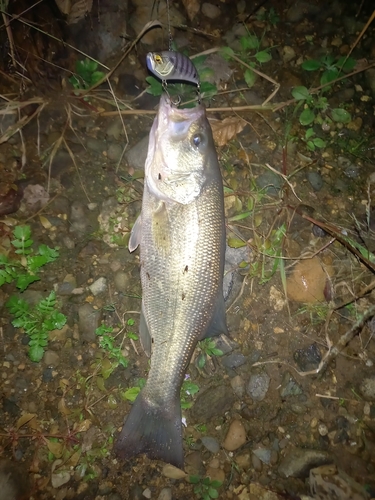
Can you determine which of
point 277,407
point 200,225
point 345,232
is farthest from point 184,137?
point 277,407

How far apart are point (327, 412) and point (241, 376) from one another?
2.88 feet

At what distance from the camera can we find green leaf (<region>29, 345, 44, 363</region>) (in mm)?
3020

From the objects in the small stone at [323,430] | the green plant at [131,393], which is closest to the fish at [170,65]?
the green plant at [131,393]

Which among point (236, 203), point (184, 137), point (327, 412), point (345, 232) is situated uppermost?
point (184, 137)

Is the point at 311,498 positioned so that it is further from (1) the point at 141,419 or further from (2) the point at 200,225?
(2) the point at 200,225

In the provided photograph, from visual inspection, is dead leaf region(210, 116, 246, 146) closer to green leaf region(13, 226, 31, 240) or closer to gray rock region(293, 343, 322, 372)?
green leaf region(13, 226, 31, 240)

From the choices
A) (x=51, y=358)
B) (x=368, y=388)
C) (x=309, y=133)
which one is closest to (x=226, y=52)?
A: (x=309, y=133)

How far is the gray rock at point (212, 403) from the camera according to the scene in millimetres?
3178

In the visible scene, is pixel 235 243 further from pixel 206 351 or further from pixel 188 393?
pixel 188 393

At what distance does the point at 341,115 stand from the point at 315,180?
81 cm

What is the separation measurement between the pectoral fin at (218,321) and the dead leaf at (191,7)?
9.98 ft

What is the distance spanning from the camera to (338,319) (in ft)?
11.5

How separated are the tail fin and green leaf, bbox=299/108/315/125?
3146mm

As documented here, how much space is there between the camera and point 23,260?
3193 mm
